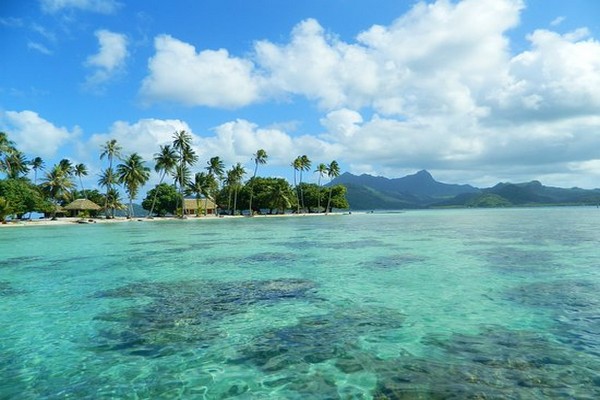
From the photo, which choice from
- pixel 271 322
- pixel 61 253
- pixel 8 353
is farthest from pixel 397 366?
pixel 61 253

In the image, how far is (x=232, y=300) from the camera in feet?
36.7

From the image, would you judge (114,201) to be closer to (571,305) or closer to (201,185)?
(201,185)

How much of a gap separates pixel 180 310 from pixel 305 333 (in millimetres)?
3710

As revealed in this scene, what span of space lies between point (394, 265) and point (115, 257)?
50.5 feet

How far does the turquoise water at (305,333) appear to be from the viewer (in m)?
5.80

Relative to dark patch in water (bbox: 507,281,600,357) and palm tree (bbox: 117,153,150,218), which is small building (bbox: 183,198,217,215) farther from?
dark patch in water (bbox: 507,281,600,357)

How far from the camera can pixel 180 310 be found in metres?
10.0

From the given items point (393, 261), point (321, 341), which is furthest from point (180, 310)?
point (393, 261)

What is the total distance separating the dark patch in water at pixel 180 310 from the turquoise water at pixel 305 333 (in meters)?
0.05

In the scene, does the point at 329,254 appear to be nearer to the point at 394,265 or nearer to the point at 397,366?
the point at 394,265

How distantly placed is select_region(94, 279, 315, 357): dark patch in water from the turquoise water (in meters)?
0.05

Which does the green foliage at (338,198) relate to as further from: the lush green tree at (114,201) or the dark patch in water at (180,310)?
the dark patch in water at (180,310)

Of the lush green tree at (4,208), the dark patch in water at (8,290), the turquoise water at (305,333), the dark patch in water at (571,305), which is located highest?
the lush green tree at (4,208)

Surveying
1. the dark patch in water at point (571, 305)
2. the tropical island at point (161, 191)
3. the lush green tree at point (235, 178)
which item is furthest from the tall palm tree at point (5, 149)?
the dark patch in water at point (571, 305)
